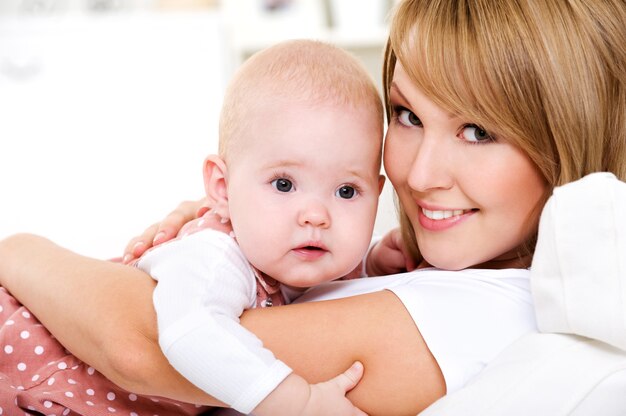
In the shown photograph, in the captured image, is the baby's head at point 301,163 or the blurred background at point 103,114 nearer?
the baby's head at point 301,163

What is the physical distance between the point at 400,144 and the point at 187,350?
54cm

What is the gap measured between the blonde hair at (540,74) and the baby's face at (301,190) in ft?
0.54

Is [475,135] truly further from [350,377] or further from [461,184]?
[350,377]

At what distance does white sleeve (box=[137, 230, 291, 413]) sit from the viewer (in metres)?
0.99

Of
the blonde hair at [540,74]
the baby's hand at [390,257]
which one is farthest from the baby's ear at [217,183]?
the baby's hand at [390,257]

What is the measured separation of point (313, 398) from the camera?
3.37 ft

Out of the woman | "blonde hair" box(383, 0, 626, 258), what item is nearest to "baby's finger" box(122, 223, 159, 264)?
the woman

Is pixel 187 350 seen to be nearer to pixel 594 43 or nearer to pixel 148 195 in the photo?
pixel 594 43

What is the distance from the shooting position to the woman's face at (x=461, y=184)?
4.00 ft

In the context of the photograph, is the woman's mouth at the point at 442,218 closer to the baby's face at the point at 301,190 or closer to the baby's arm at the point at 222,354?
the baby's face at the point at 301,190

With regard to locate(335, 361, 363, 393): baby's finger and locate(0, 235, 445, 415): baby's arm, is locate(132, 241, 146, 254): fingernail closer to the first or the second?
locate(0, 235, 445, 415): baby's arm

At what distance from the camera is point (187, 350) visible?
1.01 metres

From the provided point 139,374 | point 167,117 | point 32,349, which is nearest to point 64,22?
point 167,117

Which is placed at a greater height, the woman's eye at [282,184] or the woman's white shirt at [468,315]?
the woman's eye at [282,184]
